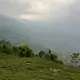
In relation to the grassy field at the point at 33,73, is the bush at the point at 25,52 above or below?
above

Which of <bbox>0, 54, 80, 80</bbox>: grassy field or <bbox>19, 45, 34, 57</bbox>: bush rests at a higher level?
<bbox>19, 45, 34, 57</bbox>: bush

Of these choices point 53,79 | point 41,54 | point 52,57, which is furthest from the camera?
point 41,54

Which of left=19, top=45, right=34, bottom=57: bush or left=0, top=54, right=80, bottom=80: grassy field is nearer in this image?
left=0, top=54, right=80, bottom=80: grassy field

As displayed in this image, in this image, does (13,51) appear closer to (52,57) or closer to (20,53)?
(20,53)

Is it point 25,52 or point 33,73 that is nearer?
point 33,73

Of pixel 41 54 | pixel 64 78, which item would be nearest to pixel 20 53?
pixel 41 54

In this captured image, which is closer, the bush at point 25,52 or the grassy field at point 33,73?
the grassy field at point 33,73

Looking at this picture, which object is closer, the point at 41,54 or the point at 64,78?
the point at 64,78

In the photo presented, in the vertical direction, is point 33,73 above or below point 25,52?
below

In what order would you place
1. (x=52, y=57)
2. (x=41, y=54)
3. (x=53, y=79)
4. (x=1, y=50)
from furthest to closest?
(x=41, y=54)
(x=1, y=50)
(x=52, y=57)
(x=53, y=79)

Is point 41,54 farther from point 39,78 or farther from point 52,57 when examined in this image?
point 39,78

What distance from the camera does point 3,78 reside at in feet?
172

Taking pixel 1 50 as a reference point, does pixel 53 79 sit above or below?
below

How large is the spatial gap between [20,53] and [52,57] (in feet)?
55.0
